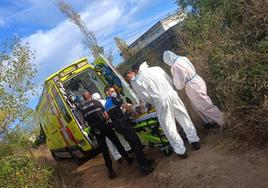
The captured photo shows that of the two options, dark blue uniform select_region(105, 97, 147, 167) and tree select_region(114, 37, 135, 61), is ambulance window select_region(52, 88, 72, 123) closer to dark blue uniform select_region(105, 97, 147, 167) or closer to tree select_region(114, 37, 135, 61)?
dark blue uniform select_region(105, 97, 147, 167)

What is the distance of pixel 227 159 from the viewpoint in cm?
632

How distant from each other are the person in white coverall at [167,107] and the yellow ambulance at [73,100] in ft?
6.96

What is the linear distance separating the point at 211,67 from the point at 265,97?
232cm

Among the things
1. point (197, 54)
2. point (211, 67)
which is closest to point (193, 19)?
point (197, 54)

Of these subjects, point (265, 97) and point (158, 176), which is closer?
point (265, 97)

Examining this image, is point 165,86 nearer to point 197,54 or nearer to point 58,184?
point 197,54

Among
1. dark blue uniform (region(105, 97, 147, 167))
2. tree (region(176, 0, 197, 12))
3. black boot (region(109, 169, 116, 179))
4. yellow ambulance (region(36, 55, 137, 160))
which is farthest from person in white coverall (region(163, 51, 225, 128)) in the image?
tree (region(176, 0, 197, 12))

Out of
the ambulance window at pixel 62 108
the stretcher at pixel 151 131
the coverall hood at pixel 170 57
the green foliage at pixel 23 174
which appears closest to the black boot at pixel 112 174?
the stretcher at pixel 151 131

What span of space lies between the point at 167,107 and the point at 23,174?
3.49 m

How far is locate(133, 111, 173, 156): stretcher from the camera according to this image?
788cm

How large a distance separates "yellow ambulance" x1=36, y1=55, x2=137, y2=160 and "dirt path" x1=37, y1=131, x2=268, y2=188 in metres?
1.30

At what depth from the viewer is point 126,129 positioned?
7.75 metres

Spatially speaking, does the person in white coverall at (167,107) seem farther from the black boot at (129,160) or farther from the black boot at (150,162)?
the black boot at (129,160)

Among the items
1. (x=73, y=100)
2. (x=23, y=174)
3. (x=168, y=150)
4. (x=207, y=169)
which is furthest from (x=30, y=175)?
(x=207, y=169)
